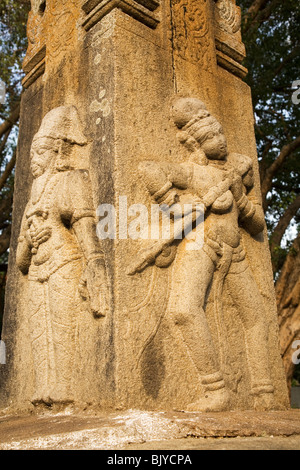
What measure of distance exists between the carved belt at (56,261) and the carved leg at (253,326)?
123 cm

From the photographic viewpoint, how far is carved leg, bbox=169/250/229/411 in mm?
3830

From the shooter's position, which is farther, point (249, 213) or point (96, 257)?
point (249, 213)

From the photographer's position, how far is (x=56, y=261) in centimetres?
410

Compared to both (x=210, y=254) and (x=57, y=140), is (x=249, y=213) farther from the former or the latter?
(x=57, y=140)

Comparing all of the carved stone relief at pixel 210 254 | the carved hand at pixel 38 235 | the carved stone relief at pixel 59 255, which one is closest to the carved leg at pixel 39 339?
the carved stone relief at pixel 59 255

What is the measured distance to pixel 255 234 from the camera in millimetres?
4801

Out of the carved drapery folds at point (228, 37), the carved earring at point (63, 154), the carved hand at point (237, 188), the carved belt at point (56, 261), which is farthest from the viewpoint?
the carved drapery folds at point (228, 37)

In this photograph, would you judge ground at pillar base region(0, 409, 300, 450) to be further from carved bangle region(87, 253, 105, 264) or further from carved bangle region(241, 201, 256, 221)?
carved bangle region(241, 201, 256, 221)

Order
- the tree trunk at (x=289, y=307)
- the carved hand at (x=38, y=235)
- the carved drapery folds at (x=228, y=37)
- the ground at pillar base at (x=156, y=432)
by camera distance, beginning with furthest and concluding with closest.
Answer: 1. the tree trunk at (x=289, y=307)
2. the carved drapery folds at (x=228, y=37)
3. the carved hand at (x=38, y=235)
4. the ground at pillar base at (x=156, y=432)

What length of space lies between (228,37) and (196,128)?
171 centimetres

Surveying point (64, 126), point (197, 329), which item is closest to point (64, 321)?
point (197, 329)

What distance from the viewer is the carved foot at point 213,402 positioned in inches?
145

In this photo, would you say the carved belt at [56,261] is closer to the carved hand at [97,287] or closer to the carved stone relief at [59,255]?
the carved stone relief at [59,255]
